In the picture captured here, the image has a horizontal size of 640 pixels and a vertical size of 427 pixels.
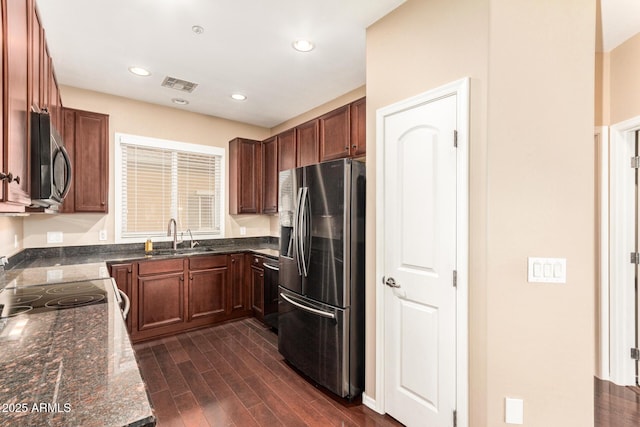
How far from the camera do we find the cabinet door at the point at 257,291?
380 centimetres

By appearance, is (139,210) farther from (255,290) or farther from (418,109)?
(418,109)

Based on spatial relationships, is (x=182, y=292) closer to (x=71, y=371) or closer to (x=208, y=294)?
(x=208, y=294)

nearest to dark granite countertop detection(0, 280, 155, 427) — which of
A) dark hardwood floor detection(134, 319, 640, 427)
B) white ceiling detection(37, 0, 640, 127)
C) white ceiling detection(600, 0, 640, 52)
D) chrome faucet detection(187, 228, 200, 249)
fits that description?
dark hardwood floor detection(134, 319, 640, 427)

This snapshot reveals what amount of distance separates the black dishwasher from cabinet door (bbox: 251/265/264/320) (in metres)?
0.12

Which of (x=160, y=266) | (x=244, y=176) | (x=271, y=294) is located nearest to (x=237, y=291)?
(x=271, y=294)

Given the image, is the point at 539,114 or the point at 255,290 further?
the point at 255,290

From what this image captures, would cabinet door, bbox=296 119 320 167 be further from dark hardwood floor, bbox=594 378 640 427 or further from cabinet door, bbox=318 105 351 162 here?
dark hardwood floor, bbox=594 378 640 427

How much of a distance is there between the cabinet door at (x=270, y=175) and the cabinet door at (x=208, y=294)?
1.03m

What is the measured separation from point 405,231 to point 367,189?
45 cm

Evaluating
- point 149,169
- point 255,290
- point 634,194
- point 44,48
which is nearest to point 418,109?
point 634,194

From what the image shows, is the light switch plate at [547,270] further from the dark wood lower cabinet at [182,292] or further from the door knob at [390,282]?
the dark wood lower cabinet at [182,292]

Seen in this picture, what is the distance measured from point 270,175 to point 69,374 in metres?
3.54

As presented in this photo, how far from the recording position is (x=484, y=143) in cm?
162

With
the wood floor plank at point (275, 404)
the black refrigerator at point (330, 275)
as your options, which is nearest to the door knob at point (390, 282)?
the black refrigerator at point (330, 275)
